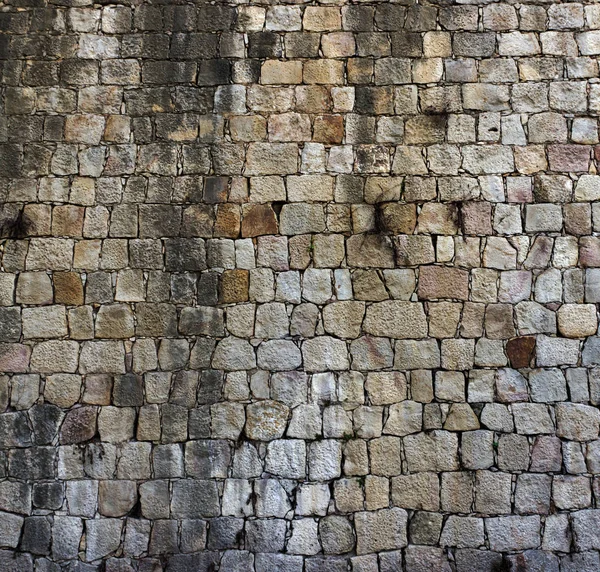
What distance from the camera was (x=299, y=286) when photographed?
436cm

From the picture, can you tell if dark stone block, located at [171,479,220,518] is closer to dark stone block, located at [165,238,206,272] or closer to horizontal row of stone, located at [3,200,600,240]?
dark stone block, located at [165,238,206,272]

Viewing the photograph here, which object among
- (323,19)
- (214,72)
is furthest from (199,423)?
(323,19)

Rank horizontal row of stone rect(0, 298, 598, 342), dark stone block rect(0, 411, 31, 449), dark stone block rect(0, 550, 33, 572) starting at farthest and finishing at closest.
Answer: horizontal row of stone rect(0, 298, 598, 342), dark stone block rect(0, 411, 31, 449), dark stone block rect(0, 550, 33, 572)

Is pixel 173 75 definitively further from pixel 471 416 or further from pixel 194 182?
pixel 471 416

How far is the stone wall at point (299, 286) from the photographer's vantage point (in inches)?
163

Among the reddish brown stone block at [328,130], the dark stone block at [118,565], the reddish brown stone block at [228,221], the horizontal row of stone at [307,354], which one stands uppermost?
the reddish brown stone block at [328,130]

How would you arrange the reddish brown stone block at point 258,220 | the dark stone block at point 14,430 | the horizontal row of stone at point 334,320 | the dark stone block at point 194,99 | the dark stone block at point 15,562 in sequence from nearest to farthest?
the dark stone block at point 15,562 → the dark stone block at point 14,430 → the horizontal row of stone at point 334,320 → the reddish brown stone block at point 258,220 → the dark stone block at point 194,99

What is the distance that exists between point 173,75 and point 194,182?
885mm

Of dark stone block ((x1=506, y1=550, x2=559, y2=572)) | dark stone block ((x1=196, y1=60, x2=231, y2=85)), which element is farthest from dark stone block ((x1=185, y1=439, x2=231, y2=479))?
dark stone block ((x1=196, y1=60, x2=231, y2=85))

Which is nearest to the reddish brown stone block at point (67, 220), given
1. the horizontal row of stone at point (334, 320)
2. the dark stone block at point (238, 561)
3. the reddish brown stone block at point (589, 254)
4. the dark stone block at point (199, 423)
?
the horizontal row of stone at point (334, 320)

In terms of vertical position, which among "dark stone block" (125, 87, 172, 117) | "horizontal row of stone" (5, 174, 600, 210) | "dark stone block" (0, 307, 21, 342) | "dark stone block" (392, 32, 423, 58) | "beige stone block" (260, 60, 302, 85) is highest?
"dark stone block" (392, 32, 423, 58)

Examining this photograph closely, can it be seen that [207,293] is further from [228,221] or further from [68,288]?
[68,288]

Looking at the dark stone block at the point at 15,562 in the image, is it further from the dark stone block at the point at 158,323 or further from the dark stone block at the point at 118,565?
the dark stone block at the point at 158,323

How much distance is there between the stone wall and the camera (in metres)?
4.15
